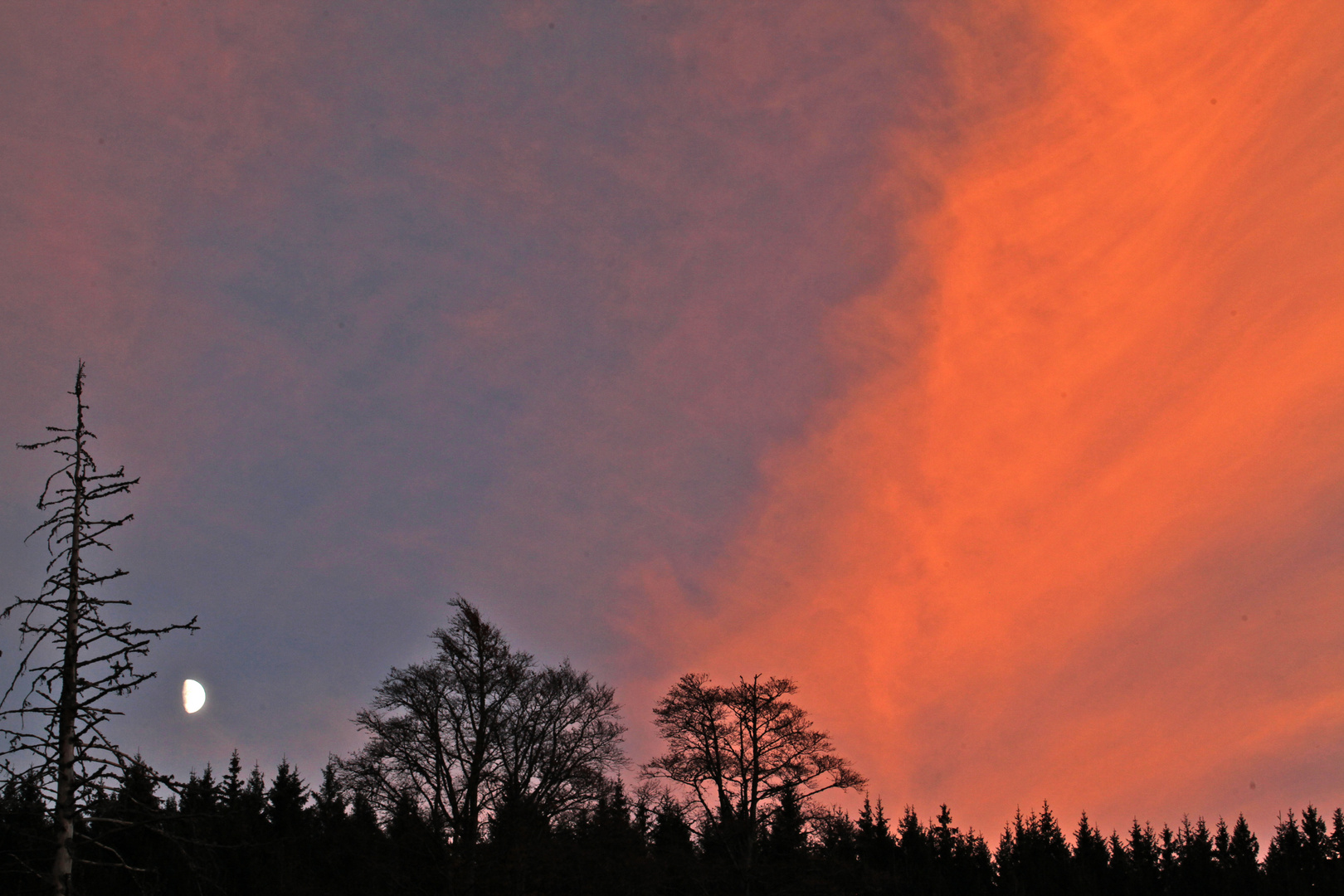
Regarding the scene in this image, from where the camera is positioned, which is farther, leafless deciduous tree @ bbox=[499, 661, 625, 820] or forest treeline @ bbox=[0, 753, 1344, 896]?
leafless deciduous tree @ bbox=[499, 661, 625, 820]

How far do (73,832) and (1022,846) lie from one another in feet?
299

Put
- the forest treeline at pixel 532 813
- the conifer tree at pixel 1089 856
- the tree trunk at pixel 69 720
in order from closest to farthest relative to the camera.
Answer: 1. the tree trunk at pixel 69 720
2. the forest treeline at pixel 532 813
3. the conifer tree at pixel 1089 856

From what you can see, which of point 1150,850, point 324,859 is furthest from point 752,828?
point 1150,850

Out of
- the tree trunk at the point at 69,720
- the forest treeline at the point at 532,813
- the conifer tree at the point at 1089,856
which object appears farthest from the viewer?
the conifer tree at the point at 1089,856

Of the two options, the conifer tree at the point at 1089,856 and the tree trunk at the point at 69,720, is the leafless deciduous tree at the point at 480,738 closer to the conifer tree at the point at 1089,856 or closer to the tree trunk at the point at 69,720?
the tree trunk at the point at 69,720

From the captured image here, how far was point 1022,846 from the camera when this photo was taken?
87.0 metres

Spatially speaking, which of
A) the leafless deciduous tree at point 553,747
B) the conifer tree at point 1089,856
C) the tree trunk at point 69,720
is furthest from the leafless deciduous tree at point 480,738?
the conifer tree at point 1089,856

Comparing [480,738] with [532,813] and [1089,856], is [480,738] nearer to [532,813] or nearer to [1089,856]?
[532,813]

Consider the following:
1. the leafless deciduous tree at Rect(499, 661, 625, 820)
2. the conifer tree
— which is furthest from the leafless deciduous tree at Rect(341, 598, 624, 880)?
the conifer tree

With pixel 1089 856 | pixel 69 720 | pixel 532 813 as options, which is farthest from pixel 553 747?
pixel 1089 856

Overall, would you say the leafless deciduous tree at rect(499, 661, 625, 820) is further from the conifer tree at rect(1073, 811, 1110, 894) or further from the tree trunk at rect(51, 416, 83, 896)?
the conifer tree at rect(1073, 811, 1110, 894)

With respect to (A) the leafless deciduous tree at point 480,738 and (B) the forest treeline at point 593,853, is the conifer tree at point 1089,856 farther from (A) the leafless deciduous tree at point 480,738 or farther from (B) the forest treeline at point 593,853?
(A) the leafless deciduous tree at point 480,738

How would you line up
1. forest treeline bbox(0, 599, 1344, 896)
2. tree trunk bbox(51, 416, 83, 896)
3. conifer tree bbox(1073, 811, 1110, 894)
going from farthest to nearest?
conifer tree bbox(1073, 811, 1110, 894) → forest treeline bbox(0, 599, 1344, 896) → tree trunk bbox(51, 416, 83, 896)

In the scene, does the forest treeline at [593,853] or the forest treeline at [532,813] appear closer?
the forest treeline at [593,853]
